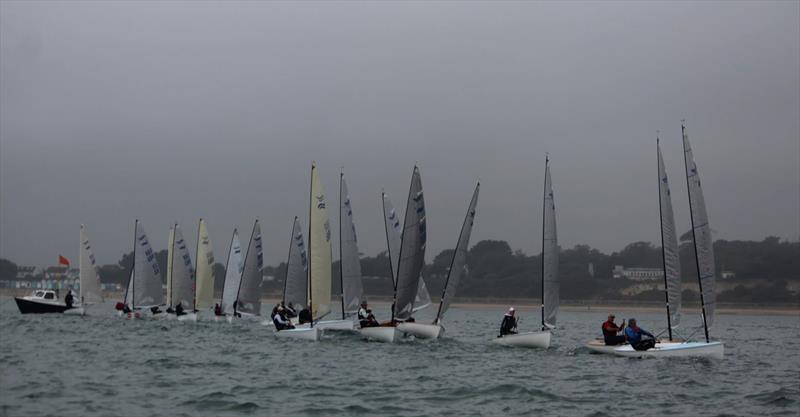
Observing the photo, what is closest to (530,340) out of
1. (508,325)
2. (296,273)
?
(508,325)

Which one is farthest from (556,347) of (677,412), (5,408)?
(5,408)

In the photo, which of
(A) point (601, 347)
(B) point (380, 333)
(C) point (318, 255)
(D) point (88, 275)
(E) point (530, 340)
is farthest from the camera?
(D) point (88, 275)

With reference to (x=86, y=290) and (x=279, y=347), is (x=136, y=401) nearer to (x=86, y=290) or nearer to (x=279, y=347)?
(x=279, y=347)

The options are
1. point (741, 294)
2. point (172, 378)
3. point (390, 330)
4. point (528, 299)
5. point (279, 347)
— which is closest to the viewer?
point (172, 378)

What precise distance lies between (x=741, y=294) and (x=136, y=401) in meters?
135

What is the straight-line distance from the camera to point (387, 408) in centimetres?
2008

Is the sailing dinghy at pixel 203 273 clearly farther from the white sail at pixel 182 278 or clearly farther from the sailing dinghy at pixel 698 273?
the sailing dinghy at pixel 698 273

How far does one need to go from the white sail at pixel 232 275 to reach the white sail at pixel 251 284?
179cm

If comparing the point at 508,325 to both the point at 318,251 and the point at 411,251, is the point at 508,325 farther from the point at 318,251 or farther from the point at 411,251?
the point at 318,251

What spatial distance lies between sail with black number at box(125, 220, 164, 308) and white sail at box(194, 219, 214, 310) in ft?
8.24

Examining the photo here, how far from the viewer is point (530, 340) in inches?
1417

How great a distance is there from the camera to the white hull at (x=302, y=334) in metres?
38.7

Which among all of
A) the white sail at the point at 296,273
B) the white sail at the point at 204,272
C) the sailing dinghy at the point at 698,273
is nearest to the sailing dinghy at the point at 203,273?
the white sail at the point at 204,272

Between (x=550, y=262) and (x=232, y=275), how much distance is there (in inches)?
1157
